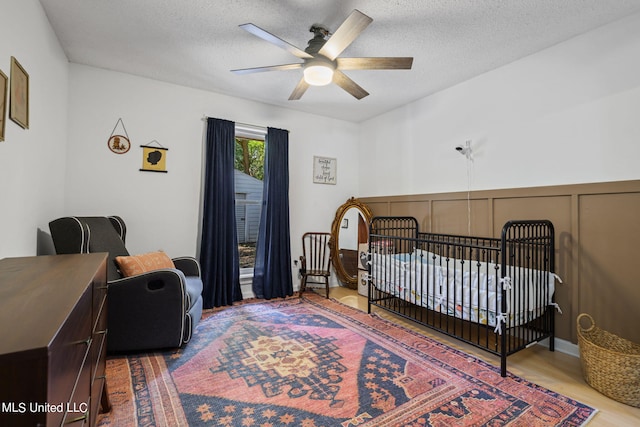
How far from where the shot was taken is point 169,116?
3.27 metres

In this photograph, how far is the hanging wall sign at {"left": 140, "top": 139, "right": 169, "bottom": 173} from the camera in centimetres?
314

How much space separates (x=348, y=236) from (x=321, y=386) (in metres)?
2.71

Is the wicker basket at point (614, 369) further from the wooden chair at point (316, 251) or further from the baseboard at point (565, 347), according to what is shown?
the wooden chair at point (316, 251)

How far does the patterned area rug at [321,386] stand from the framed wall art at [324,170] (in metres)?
2.28

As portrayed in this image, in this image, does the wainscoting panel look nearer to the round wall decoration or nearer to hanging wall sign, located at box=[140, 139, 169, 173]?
hanging wall sign, located at box=[140, 139, 169, 173]

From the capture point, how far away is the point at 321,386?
6.07 feet

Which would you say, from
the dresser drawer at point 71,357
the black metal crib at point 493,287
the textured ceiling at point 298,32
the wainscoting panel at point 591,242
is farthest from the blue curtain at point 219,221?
the wainscoting panel at point 591,242

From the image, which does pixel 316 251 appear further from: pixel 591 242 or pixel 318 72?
pixel 591 242

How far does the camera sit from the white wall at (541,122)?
2.12 metres

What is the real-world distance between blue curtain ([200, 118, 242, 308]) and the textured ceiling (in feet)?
2.17

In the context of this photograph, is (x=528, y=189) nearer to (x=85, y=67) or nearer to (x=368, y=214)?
(x=368, y=214)

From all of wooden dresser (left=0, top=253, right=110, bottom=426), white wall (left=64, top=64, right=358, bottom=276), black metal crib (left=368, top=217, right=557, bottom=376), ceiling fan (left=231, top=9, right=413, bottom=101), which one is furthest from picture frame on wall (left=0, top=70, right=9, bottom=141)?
black metal crib (left=368, top=217, right=557, bottom=376)

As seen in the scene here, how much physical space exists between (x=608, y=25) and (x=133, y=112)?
422 centimetres

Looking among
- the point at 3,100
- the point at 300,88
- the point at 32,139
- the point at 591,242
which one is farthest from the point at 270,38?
the point at 591,242
